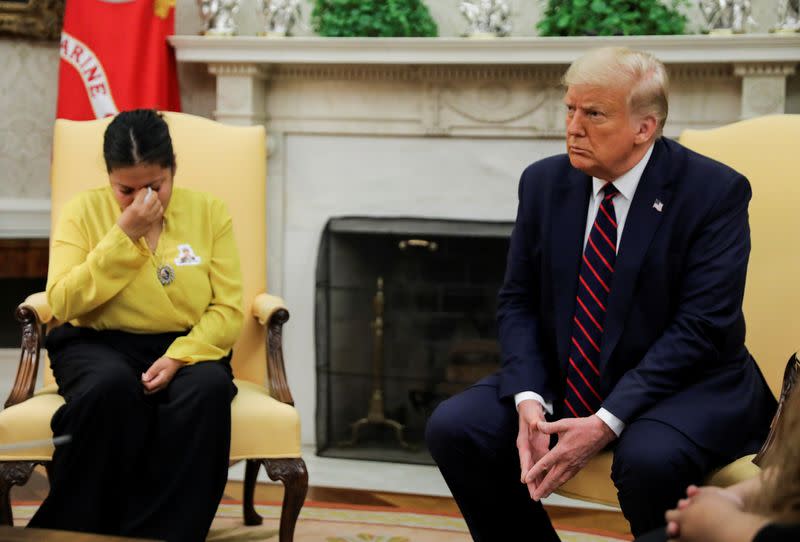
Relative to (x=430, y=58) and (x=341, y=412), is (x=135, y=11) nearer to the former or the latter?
(x=430, y=58)

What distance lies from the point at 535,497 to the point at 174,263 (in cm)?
102

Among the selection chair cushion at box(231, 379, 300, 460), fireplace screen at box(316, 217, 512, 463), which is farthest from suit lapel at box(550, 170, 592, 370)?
fireplace screen at box(316, 217, 512, 463)

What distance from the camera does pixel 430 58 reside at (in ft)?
11.8

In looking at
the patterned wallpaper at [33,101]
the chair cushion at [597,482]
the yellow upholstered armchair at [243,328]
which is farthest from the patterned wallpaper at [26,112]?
the chair cushion at [597,482]

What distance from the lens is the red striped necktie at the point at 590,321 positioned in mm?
2141

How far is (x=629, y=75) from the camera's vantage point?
2109 millimetres

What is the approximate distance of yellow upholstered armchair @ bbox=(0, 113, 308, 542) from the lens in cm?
240

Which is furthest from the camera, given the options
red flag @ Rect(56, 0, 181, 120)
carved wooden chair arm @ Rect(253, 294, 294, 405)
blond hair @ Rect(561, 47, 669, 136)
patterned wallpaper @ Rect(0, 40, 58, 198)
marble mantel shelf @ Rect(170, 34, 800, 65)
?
patterned wallpaper @ Rect(0, 40, 58, 198)

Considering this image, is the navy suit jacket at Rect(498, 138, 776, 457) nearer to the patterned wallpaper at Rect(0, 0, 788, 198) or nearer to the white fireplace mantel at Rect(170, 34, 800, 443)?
the white fireplace mantel at Rect(170, 34, 800, 443)

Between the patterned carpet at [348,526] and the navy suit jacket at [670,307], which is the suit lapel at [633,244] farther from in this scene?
the patterned carpet at [348,526]

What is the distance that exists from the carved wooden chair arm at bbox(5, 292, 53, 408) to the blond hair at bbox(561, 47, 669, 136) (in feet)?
4.41

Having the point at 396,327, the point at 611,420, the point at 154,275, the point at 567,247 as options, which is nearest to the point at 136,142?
the point at 154,275

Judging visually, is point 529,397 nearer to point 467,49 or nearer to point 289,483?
point 289,483

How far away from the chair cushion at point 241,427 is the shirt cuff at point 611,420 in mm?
719
